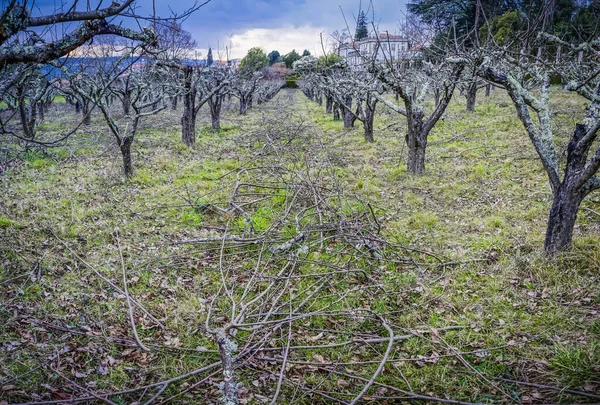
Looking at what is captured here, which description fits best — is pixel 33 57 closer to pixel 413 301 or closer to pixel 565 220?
pixel 413 301

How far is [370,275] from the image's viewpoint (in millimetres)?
5328

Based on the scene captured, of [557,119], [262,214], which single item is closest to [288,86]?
[557,119]

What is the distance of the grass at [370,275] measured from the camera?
3637 millimetres

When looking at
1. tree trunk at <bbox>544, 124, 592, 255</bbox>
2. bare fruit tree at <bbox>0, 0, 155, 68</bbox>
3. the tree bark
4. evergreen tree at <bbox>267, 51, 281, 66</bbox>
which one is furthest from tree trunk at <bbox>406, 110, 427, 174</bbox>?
evergreen tree at <bbox>267, 51, 281, 66</bbox>

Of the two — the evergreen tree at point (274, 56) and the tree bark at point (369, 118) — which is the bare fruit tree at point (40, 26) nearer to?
the tree bark at point (369, 118)

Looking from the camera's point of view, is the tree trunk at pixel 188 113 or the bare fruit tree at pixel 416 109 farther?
the tree trunk at pixel 188 113

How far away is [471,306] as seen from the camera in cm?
452

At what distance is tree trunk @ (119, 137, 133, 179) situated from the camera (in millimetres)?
9883

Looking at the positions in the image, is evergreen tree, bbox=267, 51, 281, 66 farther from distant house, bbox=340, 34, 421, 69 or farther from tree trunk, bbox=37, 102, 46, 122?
distant house, bbox=340, 34, 421, 69

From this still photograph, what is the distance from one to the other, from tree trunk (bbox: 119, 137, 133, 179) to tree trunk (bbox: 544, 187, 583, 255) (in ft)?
31.4

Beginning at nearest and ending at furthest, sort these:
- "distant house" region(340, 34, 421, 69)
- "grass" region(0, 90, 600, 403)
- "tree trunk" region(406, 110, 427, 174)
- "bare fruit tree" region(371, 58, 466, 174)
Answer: "grass" region(0, 90, 600, 403), "distant house" region(340, 34, 421, 69), "bare fruit tree" region(371, 58, 466, 174), "tree trunk" region(406, 110, 427, 174)

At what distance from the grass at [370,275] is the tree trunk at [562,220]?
20 centimetres

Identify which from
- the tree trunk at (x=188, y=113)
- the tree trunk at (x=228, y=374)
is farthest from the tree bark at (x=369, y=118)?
the tree trunk at (x=228, y=374)

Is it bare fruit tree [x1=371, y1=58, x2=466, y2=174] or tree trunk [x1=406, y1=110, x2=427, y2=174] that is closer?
bare fruit tree [x1=371, y1=58, x2=466, y2=174]
